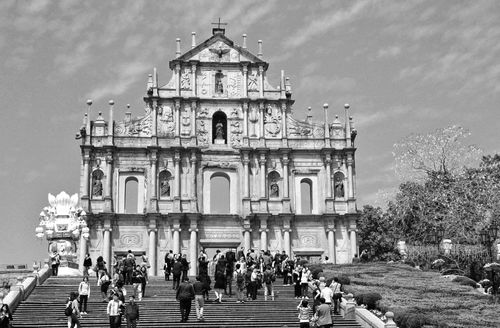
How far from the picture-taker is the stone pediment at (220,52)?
5441 centimetres

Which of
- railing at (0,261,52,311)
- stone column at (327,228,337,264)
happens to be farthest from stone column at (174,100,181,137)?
railing at (0,261,52,311)

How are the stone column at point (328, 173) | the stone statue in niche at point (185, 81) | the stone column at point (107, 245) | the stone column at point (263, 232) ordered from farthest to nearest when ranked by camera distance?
the stone statue in niche at point (185, 81), the stone column at point (328, 173), the stone column at point (263, 232), the stone column at point (107, 245)

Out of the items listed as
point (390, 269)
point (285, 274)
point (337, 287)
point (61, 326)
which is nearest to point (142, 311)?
point (61, 326)

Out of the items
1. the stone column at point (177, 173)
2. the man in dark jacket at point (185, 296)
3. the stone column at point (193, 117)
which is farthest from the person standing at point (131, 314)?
the stone column at point (193, 117)

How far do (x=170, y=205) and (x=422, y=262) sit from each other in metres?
16.1

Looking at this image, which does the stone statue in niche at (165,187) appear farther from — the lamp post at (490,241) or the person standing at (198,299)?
the person standing at (198,299)

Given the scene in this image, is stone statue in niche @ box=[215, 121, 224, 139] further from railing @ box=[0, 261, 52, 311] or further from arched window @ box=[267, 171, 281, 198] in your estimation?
railing @ box=[0, 261, 52, 311]

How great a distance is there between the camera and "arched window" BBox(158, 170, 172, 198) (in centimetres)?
5183

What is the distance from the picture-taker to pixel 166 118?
53094 millimetres

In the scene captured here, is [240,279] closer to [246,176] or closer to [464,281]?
[464,281]

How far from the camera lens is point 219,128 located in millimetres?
53500

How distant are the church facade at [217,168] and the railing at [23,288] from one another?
576 inches

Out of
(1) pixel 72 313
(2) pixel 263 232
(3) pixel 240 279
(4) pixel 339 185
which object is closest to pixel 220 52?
(4) pixel 339 185

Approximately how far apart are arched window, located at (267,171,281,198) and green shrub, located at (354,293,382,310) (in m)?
22.7
